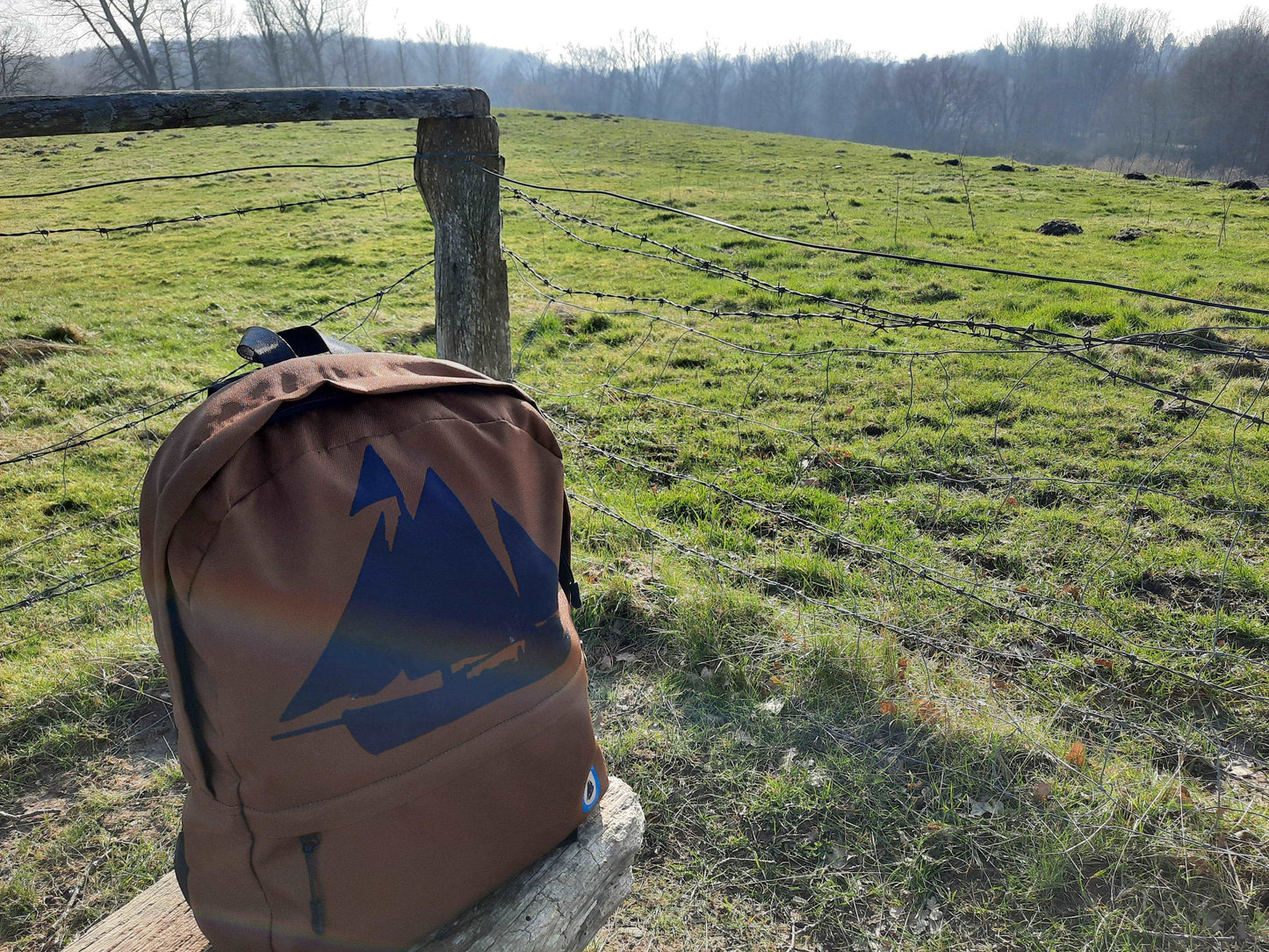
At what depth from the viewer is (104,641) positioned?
10.1ft

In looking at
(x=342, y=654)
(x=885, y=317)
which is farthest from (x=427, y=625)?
(x=885, y=317)

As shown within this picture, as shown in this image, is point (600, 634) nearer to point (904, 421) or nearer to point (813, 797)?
point (813, 797)

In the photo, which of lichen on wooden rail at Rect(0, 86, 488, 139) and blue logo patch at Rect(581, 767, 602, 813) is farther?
lichen on wooden rail at Rect(0, 86, 488, 139)

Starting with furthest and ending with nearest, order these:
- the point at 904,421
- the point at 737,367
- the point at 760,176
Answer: the point at 760,176, the point at 737,367, the point at 904,421

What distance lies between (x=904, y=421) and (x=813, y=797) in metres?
3.79

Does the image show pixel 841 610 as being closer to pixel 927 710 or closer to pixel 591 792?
pixel 927 710

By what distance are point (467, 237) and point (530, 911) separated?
7.02ft

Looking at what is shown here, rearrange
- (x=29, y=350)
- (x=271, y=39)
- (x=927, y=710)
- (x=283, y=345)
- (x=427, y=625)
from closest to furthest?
(x=427, y=625) < (x=283, y=345) < (x=927, y=710) < (x=29, y=350) < (x=271, y=39)

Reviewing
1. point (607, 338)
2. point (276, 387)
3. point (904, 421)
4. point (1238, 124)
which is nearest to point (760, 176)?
point (607, 338)

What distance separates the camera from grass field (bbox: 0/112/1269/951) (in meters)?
2.16

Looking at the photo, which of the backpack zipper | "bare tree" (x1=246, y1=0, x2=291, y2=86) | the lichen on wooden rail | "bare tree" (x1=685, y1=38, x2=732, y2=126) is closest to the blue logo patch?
the backpack zipper

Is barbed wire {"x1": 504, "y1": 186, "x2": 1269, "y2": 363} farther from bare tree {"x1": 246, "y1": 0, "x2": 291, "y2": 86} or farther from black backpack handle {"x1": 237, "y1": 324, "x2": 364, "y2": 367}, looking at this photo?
bare tree {"x1": 246, "y1": 0, "x2": 291, "y2": 86}

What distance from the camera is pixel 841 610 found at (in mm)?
3088

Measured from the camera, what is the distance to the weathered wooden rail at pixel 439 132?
83.8 inches
